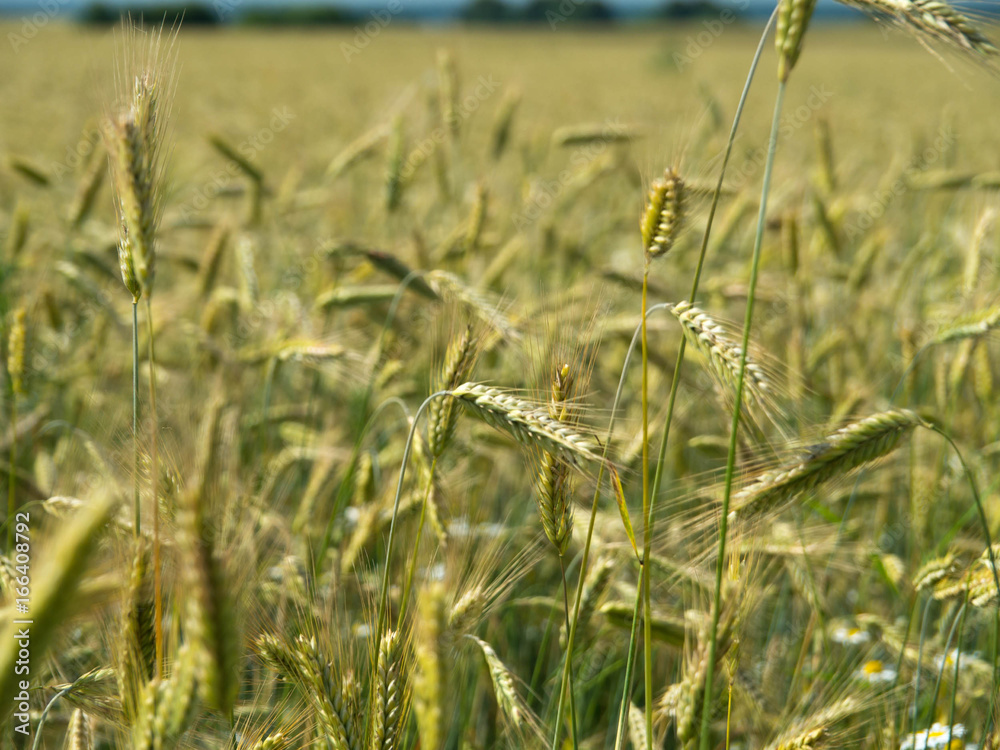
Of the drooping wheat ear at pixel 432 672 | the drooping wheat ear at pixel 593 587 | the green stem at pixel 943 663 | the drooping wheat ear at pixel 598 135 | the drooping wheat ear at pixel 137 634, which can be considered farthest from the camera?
the drooping wheat ear at pixel 598 135

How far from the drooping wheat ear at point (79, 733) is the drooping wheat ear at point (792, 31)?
1.50m

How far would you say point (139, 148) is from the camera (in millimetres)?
1137

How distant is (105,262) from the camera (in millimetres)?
3170

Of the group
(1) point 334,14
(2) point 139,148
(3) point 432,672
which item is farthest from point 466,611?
(1) point 334,14

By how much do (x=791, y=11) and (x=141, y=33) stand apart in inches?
42.7

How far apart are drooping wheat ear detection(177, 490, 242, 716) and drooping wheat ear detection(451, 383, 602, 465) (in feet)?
1.51

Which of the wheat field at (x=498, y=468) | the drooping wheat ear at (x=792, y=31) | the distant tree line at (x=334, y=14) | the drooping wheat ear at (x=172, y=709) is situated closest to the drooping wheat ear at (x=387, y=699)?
the wheat field at (x=498, y=468)

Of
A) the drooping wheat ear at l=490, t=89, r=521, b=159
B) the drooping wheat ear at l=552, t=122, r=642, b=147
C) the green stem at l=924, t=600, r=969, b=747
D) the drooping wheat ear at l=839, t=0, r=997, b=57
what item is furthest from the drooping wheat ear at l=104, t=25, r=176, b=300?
the drooping wheat ear at l=490, t=89, r=521, b=159

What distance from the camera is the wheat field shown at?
112cm

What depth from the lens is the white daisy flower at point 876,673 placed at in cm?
191

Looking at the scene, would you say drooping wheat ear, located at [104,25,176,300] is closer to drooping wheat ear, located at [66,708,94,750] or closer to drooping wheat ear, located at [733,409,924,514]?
drooping wheat ear, located at [66,708,94,750]

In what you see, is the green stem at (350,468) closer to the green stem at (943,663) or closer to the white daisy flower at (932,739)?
the green stem at (943,663)

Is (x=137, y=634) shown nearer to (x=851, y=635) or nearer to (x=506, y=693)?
(x=506, y=693)

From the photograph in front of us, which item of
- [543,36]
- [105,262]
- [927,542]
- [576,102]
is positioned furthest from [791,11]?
[543,36]
